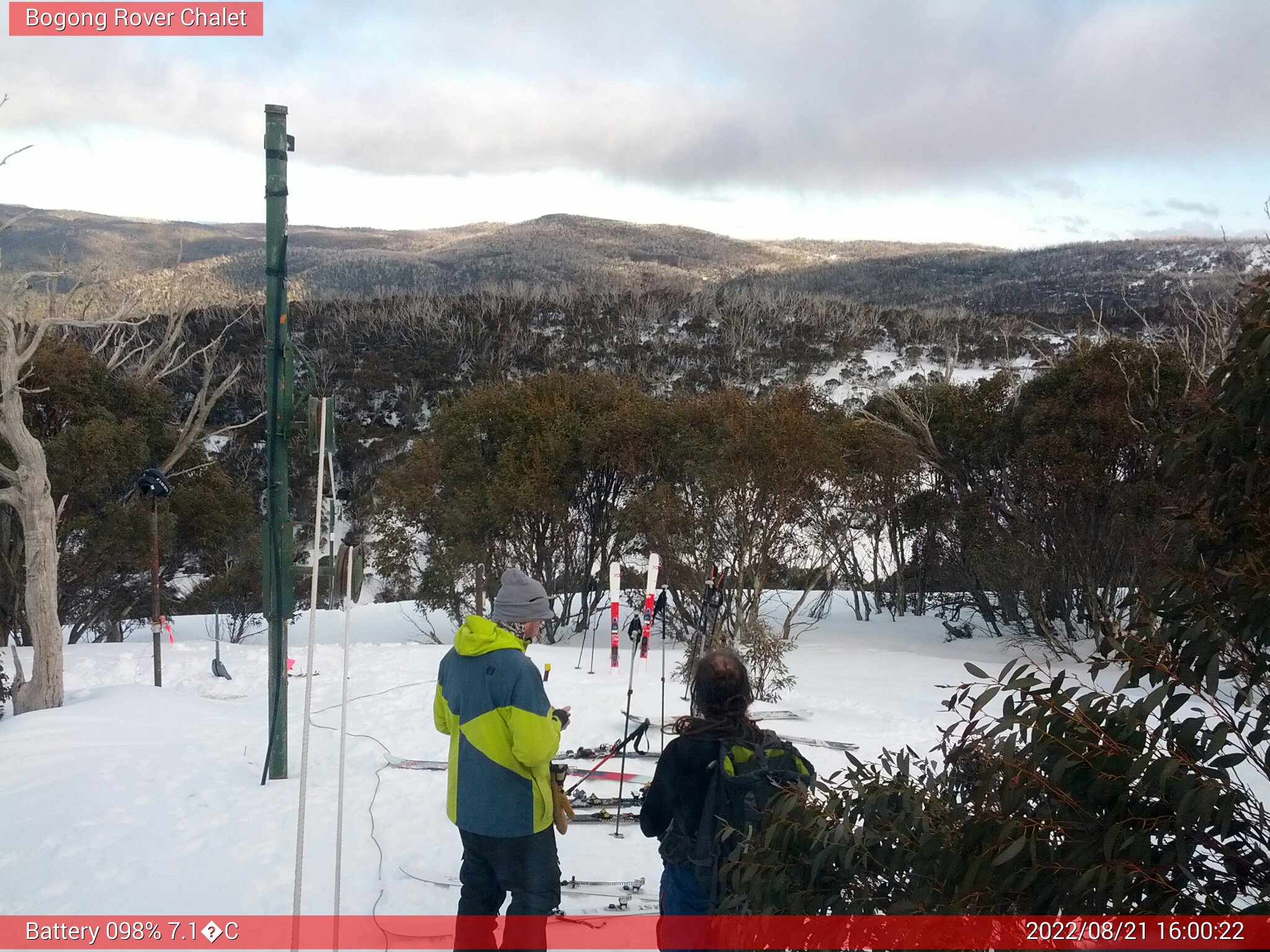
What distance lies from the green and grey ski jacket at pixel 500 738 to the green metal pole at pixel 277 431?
3118 mm

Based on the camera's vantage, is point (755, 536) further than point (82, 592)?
No

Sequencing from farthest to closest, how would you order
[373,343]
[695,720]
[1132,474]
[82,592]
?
[373,343] < [82,592] < [1132,474] < [695,720]

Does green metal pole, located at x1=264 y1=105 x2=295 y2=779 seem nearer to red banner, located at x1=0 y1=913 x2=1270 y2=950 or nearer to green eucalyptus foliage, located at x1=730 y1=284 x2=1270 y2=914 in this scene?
red banner, located at x1=0 y1=913 x2=1270 y2=950

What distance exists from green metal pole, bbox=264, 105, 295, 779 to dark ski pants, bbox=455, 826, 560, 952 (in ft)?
9.91

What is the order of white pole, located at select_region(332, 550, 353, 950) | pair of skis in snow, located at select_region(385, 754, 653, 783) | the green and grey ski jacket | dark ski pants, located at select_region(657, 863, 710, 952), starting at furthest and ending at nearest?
pair of skis in snow, located at select_region(385, 754, 653, 783) → white pole, located at select_region(332, 550, 353, 950) → the green and grey ski jacket → dark ski pants, located at select_region(657, 863, 710, 952)

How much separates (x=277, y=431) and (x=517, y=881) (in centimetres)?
371

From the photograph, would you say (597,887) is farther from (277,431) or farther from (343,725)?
(277,431)

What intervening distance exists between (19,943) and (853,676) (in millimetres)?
9068

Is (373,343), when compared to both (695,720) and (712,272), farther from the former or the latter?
(712,272)

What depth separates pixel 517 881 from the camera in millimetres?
3074

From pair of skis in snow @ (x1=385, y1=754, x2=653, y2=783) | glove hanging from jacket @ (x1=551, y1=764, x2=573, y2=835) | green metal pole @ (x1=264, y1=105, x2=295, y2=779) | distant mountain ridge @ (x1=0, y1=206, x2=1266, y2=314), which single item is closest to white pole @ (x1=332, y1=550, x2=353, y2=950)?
glove hanging from jacket @ (x1=551, y1=764, x2=573, y2=835)

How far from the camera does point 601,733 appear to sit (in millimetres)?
7516

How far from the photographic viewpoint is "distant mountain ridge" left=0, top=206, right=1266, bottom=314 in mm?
54812

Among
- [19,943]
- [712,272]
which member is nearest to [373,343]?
[19,943]
